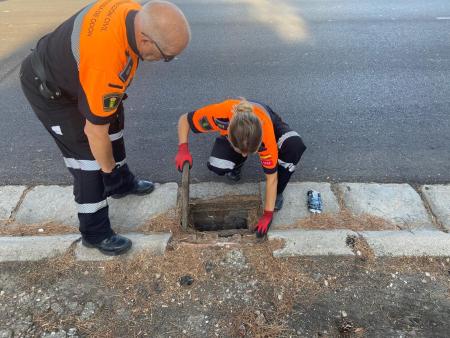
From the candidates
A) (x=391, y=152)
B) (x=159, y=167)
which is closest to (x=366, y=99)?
(x=391, y=152)

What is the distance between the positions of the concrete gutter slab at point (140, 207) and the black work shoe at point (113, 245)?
0.30m

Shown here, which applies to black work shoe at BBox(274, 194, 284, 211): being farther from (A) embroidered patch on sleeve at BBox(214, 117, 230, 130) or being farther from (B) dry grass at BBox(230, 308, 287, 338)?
(B) dry grass at BBox(230, 308, 287, 338)

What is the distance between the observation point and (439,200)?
10.6ft

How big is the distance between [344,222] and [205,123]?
1.26m

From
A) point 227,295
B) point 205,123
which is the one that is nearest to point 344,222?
point 227,295

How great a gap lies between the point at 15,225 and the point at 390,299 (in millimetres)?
2666

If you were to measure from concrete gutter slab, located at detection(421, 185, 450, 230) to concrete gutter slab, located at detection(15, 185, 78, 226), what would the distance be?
2.75 m

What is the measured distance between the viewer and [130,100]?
15.8ft

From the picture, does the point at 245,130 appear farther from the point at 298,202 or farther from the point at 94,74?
the point at 298,202

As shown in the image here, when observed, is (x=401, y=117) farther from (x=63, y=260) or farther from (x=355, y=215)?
(x=63, y=260)

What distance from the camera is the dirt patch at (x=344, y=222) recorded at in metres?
2.99

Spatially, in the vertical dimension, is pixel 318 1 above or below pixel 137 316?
above

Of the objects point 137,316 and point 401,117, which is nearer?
point 137,316

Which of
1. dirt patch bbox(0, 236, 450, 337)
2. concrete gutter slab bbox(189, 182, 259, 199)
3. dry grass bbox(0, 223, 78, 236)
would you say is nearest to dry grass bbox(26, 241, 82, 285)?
dirt patch bbox(0, 236, 450, 337)
